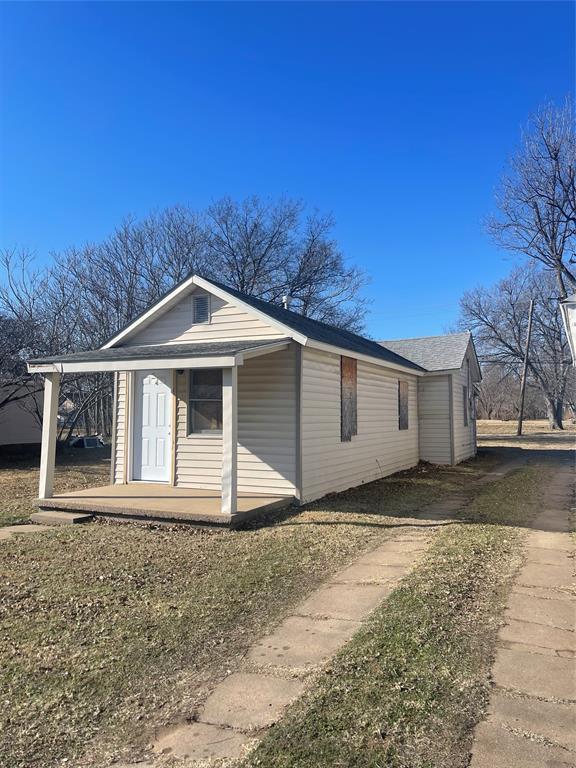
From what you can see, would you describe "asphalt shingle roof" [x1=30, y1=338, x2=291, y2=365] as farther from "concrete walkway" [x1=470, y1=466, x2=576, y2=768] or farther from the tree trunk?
the tree trunk

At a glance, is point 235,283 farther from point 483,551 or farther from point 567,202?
point 483,551

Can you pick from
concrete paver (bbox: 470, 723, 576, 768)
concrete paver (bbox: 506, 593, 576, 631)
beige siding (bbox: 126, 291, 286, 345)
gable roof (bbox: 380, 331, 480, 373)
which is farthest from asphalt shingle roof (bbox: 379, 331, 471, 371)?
concrete paver (bbox: 470, 723, 576, 768)

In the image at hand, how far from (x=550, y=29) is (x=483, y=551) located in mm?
9022

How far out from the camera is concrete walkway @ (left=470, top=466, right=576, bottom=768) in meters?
2.26

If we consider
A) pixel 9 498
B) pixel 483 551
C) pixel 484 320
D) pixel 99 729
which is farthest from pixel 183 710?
pixel 484 320

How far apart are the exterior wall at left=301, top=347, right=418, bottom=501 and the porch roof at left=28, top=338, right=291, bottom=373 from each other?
3.78 ft

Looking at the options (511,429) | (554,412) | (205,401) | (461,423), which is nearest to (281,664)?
(205,401)

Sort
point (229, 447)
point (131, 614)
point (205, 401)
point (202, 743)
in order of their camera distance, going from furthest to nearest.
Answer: point (205, 401), point (229, 447), point (131, 614), point (202, 743)

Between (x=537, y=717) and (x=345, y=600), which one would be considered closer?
(x=537, y=717)

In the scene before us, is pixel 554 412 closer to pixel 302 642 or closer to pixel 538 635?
pixel 538 635

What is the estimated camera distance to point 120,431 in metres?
10.1

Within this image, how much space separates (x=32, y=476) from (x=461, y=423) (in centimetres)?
1294

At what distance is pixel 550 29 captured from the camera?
8938 millimetres

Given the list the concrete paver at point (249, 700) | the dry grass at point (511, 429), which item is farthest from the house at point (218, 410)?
the dry grass at point (511, 429)
